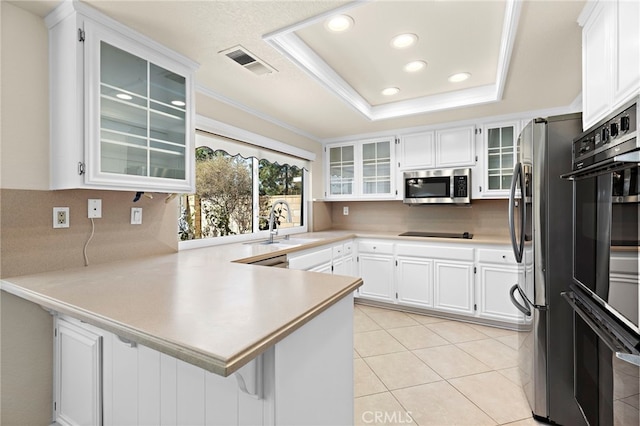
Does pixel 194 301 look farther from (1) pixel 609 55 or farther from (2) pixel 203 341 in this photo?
(1) pixel 609 55

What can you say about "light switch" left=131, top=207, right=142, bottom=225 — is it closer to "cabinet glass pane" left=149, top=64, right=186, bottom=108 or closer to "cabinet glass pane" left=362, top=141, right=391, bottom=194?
"cabinet glass pane" left=149, top=64, right=186, bottom=108

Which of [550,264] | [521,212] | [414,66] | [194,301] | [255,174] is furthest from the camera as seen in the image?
[255,174]

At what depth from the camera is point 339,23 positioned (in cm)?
183

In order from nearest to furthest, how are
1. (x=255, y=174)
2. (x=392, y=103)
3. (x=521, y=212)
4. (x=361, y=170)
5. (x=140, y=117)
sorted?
(x=140, y=117)
(x=521, y=212)
(x=392, y=103)
(x=255, y=174)
(x=361, y=170)

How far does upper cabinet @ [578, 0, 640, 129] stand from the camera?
3.64ft

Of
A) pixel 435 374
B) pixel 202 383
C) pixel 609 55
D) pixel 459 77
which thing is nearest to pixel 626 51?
pixel 609 55

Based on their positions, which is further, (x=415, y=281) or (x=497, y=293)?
(x=415, y=281)

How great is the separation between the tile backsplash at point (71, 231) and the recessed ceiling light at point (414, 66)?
209 centimetres

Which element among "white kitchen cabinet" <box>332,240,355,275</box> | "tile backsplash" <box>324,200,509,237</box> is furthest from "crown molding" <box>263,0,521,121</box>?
"white kitchen cabinet" <box>332,240,355,275</box>

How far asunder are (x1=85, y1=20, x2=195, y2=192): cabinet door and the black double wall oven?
2.13m

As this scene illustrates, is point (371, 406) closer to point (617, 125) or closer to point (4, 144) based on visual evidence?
point (617, 125)

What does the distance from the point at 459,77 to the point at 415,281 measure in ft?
6.84

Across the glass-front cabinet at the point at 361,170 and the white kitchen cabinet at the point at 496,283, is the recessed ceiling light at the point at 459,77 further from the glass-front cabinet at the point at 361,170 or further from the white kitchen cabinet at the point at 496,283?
the white kitchen cabinet at the point at 496,283

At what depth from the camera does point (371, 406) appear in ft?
6.23
